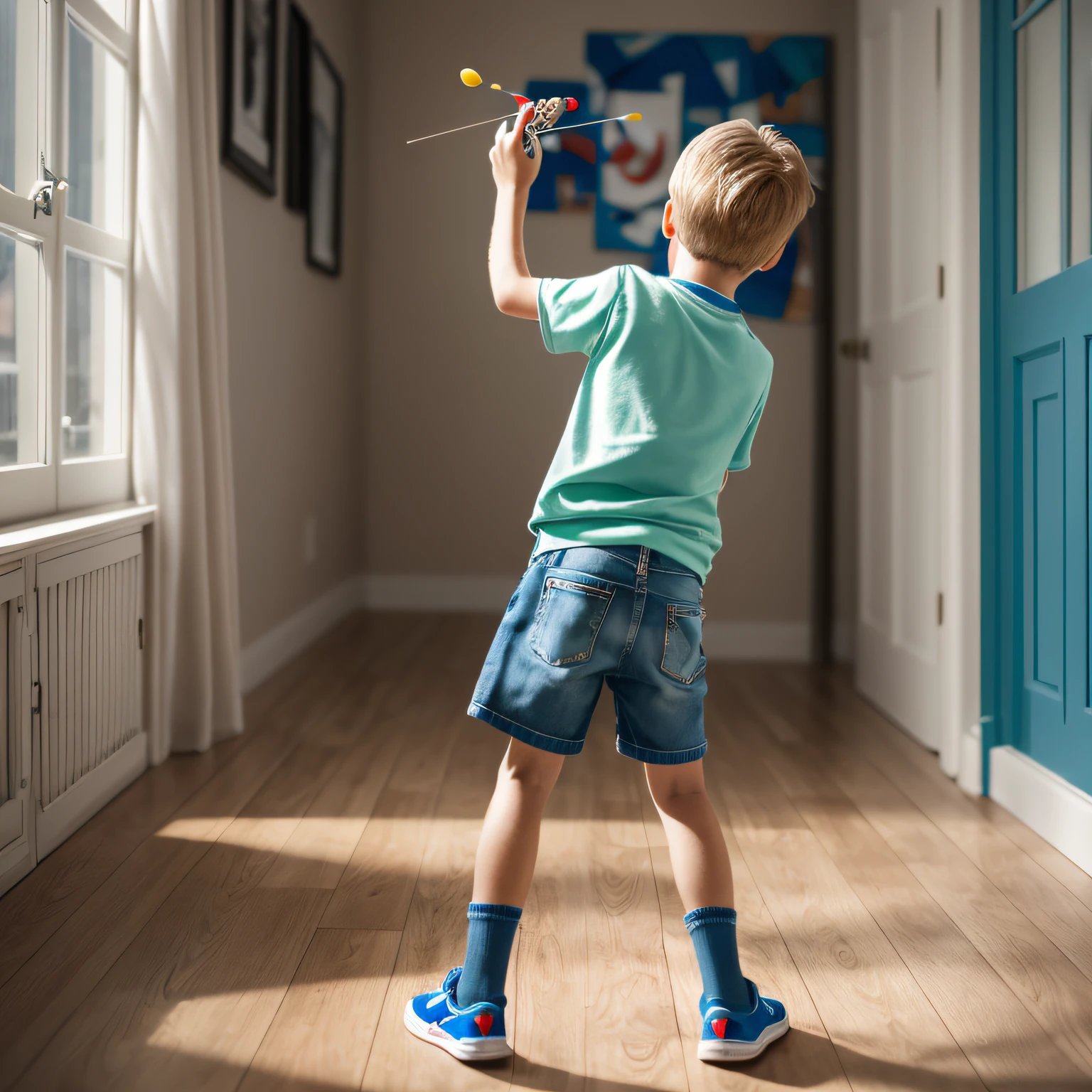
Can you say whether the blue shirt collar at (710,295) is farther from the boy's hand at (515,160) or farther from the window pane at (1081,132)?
the window pane at (1081,132)

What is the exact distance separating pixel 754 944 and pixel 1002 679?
2.99ft

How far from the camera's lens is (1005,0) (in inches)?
78.2

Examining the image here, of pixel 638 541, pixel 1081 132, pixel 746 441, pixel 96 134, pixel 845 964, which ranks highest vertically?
pixel 96 134

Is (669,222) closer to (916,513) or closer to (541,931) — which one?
(541,931)

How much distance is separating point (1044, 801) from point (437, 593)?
97.7 inches

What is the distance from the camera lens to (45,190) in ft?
5.48

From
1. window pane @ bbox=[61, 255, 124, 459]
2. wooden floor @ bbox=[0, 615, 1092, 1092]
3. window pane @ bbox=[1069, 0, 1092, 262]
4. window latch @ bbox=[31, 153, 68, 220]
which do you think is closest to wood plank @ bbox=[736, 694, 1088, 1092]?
wooden floor @ bbox=[0, 615, 1092, 1092]

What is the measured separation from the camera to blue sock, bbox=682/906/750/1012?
1.10 meters

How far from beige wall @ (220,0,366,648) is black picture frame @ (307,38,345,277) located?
5cm

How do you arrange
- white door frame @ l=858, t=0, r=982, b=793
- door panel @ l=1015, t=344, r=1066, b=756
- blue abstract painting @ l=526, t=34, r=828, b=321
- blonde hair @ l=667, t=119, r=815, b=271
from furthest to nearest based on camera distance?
blue abstract painting @ l=526, t=34, r=828, b=321
white door frame @ l=858, t=0, r=982, b=793
door panel @ l=1015, t=344, r=1066, b=756
blonde hair @ l=667, t=119, r=815, b=271

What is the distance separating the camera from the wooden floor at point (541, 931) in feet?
3.53

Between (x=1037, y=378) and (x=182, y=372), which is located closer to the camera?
(x=1037, y=378)

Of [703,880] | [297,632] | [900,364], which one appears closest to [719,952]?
[703,880]

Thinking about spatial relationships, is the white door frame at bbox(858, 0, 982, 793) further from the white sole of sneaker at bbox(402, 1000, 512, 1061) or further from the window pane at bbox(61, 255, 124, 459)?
the window pane at bbox(61, 255, 124, 459)
